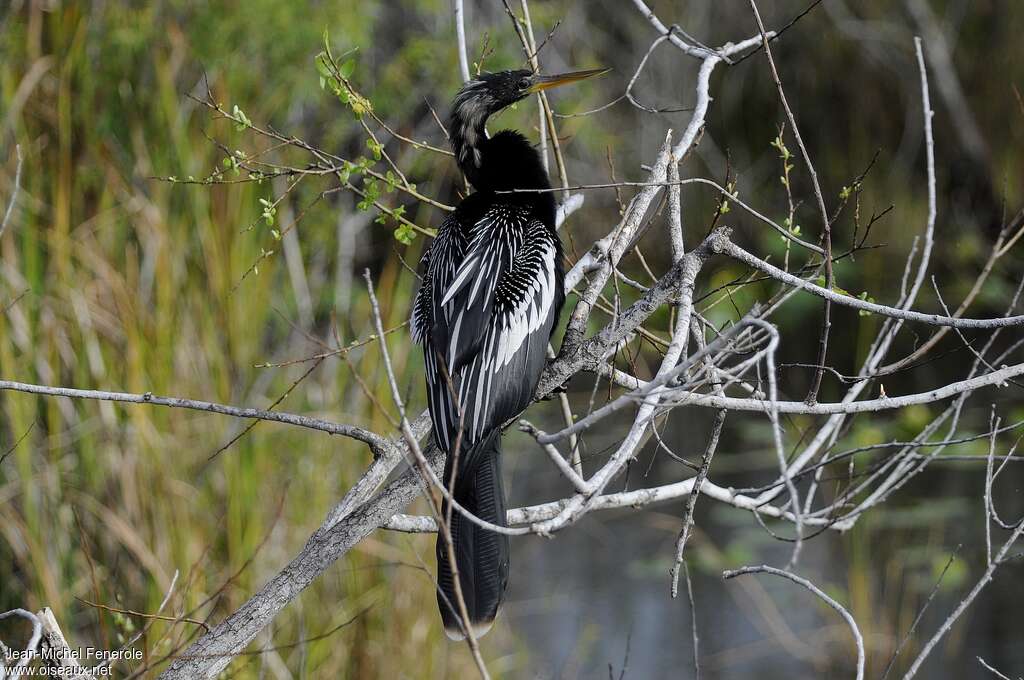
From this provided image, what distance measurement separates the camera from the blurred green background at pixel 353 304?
13.7ft

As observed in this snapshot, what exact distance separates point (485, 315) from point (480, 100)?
883 mm

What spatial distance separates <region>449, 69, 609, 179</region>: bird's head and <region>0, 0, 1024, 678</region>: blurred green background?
323 mm

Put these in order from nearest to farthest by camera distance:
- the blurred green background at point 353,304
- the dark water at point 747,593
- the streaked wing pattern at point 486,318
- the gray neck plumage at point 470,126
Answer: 1. the streaked wing pattern at point 486,318
2. the gray neck plumage at point 470,126
3. the blurred green background at point 353,304
4. the dark water at point 747,593

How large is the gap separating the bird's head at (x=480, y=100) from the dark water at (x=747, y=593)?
2.70 meters

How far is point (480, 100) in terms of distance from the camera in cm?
335

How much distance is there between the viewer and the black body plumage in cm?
257

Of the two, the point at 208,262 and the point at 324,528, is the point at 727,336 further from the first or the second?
the point at 208,262

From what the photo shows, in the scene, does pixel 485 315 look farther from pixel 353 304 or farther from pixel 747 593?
pixel 747 593

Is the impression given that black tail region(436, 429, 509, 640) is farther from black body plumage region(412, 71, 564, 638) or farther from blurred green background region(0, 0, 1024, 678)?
blurred green background region(0, 0, 1024, 678)

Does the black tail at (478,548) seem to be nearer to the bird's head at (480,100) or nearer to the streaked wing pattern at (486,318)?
the streaked wing pattern at (486,318)

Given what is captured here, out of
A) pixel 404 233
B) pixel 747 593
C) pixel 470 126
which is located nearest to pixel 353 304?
pixel 747 593

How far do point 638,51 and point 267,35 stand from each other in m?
4.22

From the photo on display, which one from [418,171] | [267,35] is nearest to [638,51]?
[418,171]

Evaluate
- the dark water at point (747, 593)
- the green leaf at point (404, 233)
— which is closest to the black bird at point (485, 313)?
the green leaf at point (404, 233)
